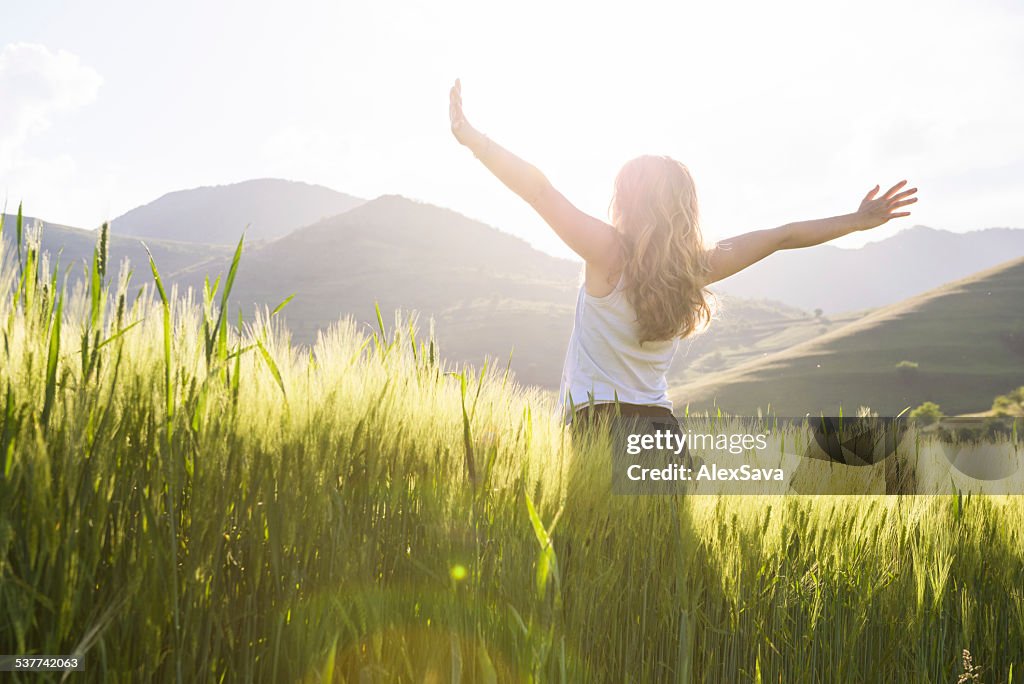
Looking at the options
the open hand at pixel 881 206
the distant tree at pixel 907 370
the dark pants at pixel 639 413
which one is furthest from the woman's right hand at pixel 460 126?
the distant tree at pixel 907 370

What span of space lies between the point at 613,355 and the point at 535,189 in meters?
0.69

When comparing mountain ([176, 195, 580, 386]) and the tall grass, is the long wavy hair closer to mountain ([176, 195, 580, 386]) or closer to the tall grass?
the tall grass

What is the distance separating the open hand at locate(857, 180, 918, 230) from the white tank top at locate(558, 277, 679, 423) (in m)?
0.97

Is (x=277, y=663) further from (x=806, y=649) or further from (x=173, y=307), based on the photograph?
(x=806, y=649)

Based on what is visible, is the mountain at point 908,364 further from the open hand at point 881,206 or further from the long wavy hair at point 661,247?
the long wavy hair at point 661,247

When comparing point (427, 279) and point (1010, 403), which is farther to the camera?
point (427, 279)

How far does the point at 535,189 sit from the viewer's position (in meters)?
2.36

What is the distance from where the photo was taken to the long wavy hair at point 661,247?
8.19 ft

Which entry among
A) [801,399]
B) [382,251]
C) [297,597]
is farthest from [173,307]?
[382,251]

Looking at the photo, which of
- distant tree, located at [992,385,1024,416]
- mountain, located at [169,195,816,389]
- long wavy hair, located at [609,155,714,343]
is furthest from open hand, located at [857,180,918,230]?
mountain, located at [169,195,816,389]

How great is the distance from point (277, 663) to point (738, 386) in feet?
198

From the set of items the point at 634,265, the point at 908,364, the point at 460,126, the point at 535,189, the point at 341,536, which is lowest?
the point at 341,536

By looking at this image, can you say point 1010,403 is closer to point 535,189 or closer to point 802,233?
point 802,233

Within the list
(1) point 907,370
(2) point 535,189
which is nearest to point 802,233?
(2) point 535,189
